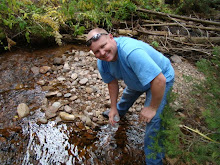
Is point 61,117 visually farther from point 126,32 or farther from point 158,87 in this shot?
point 126,32

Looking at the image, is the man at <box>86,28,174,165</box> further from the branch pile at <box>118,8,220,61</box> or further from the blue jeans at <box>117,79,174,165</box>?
the branch pile at <box>118,8,220,61</box>

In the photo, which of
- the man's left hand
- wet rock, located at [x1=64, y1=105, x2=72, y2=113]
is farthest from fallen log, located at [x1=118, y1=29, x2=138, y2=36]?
the man's left hand

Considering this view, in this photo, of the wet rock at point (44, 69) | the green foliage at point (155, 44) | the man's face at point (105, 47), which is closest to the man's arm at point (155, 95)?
the man's face at point (105, 47)

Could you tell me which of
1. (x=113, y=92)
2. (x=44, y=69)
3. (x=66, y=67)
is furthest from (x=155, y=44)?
(x=44, y=69)

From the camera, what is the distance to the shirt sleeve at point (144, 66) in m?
1.59

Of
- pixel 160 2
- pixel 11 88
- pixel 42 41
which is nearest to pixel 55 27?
pixel 42 41

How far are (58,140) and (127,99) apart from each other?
127cm

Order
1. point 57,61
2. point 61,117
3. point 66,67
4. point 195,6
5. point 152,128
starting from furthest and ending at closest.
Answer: point 195,6, point 57,61, point 66,67, point 61,117, point 152,128

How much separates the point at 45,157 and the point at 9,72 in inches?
96.4

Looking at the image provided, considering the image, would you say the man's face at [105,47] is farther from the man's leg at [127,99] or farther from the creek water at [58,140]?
the creek water at [58,140]

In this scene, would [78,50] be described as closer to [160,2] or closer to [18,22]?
[18,22]

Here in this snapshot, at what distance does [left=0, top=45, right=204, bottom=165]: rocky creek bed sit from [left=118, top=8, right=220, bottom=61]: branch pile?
28.1 inches

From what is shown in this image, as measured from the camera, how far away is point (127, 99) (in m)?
2.74

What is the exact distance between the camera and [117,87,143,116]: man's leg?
8.45 feet
